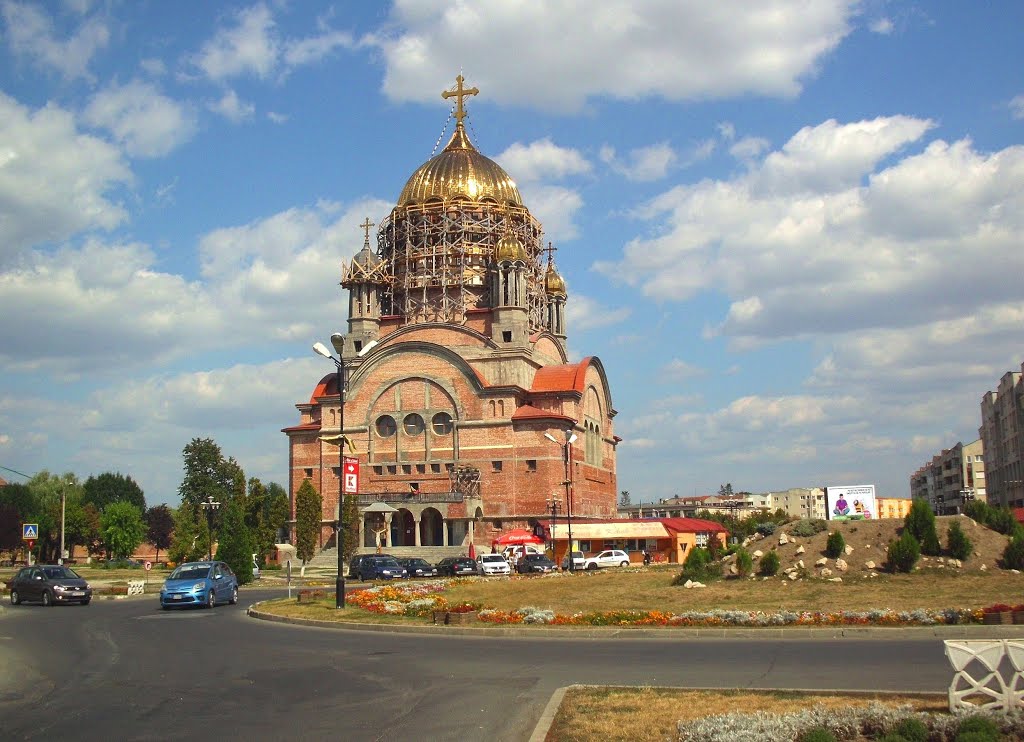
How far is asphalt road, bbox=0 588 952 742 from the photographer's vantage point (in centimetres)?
1144

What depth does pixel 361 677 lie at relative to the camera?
1496cm

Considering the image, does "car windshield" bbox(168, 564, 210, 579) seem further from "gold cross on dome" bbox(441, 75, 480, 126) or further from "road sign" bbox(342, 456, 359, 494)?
"gold cross on dome" bbox(441, 75, 480, 126)

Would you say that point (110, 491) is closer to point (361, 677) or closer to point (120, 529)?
point (120, 529)

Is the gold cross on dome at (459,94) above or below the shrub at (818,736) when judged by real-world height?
above

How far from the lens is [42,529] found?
80000 mm

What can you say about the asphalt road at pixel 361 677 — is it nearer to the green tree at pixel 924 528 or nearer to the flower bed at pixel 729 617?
the flower bed at pixel 729 617

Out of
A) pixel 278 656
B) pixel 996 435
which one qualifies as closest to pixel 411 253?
pixel 996 435

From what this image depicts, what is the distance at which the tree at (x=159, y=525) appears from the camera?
123 meters

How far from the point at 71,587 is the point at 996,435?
7662 cm

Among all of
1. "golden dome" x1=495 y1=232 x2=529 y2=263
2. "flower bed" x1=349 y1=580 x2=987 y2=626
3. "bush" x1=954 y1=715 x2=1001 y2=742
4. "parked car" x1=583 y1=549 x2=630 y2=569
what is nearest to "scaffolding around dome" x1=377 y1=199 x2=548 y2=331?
"golden dome" x1=495 y1=232 x2=529 y2=263

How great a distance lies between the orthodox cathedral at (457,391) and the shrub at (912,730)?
168 feet

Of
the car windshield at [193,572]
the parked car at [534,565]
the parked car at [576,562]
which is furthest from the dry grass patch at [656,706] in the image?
the parked car at [576,562]

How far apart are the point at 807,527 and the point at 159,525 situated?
10588 cm

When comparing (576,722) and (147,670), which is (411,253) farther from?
(576,722)
